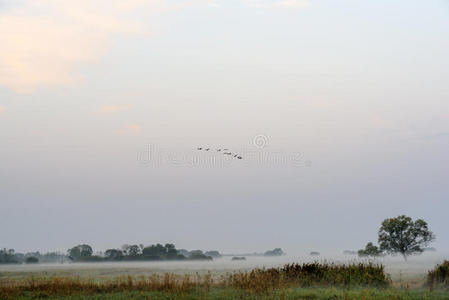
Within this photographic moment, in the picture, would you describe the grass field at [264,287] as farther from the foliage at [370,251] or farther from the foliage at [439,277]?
the foliage at [370,251]

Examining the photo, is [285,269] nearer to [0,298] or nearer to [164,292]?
[164,292]

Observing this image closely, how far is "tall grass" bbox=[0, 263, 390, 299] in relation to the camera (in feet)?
94.6

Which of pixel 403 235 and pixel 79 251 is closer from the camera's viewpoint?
pixel 403 235

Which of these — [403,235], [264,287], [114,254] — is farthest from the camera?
[114,254]

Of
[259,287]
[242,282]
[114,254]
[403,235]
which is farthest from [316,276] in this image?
[114,254]

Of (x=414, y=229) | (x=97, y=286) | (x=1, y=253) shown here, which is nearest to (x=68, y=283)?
(x=97, y=286)

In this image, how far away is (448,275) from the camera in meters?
32.9

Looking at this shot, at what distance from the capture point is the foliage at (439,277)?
1265 inches

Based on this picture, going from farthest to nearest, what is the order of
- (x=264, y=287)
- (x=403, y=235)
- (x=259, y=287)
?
(x=403, y=235), (x=264, y=287), (x=259, y=287)

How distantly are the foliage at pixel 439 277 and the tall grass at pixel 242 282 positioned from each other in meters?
2.90

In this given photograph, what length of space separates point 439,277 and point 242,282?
13.2 m

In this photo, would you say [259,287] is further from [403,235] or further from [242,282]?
[403,235]

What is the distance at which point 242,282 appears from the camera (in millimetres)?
29469

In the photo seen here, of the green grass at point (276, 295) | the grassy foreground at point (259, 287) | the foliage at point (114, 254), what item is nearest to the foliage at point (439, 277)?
the grassy foreground at point (259, 287)
